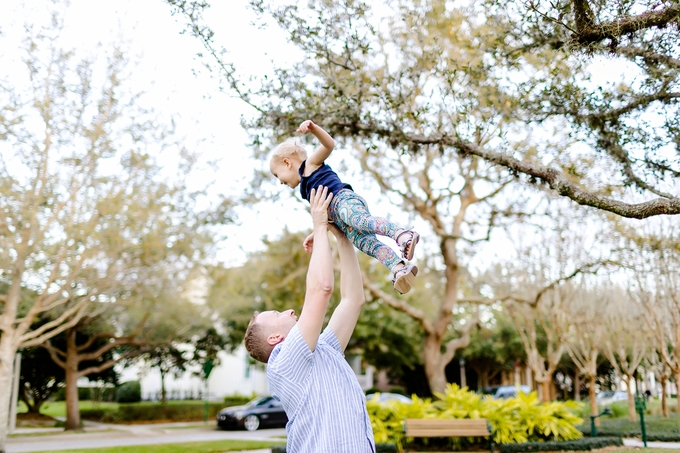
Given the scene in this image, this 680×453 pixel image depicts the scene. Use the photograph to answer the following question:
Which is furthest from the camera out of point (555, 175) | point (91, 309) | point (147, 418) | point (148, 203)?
point (147, 418)

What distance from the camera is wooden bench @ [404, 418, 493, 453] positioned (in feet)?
44.5

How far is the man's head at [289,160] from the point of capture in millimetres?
3695

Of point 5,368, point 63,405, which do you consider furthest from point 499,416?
point 63,405

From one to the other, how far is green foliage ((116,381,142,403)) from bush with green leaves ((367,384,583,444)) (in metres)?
25.2

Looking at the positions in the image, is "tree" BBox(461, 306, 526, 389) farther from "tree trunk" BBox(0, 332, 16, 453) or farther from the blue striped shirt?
the blue striped shirt

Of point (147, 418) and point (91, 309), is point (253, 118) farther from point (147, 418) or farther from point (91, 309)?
point (147, 418)

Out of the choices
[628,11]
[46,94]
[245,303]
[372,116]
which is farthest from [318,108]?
[245,303]

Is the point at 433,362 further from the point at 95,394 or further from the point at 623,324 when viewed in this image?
the point at 95,394

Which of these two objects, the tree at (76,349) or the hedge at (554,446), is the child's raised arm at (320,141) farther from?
the tree at (76,349)

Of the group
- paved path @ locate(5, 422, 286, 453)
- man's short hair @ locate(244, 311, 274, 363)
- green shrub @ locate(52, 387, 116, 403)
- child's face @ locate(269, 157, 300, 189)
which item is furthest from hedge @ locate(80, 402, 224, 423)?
man's short hair @ locate(244, 311, 274, 363)

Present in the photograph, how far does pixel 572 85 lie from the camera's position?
26.5 feet

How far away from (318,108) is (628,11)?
12.8ft

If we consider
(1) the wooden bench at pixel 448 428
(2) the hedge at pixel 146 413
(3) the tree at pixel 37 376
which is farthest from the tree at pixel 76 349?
(1) the wooden bench at pixel 448 428

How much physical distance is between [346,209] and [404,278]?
0.50m
